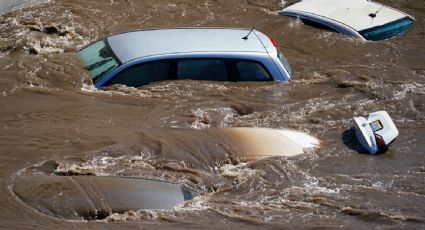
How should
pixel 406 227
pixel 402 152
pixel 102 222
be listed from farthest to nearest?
1. pixel 402 152
2. pixel 406 227
3. pixel 102 222

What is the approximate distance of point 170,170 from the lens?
8000 millimetres

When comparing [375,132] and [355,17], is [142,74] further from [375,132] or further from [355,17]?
[355,17]

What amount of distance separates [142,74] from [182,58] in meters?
0.57

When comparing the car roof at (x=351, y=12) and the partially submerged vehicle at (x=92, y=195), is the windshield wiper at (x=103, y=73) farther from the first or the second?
the car roof at (x=351, y=12)


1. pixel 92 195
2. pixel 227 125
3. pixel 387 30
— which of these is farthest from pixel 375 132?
pixel 92 195

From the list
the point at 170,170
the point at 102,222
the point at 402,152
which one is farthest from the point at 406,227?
the point at 102,222

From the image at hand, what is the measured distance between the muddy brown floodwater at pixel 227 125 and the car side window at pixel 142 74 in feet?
0.40

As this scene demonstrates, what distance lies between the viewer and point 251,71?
978 centimetres

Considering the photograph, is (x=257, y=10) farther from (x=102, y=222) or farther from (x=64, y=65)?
(x=102, y=222)

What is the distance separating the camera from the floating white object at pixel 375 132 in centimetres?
894

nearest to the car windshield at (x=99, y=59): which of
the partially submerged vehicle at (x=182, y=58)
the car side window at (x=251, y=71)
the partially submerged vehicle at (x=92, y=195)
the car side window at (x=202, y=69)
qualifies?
the partially submerged vehicle at (x=182, y=58)

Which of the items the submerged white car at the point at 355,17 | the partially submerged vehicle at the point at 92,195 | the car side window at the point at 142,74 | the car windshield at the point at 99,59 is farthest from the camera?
the submerged white car at the point at 355,17

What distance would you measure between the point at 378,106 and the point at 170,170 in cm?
393

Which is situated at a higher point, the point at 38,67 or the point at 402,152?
the point at 38,67
